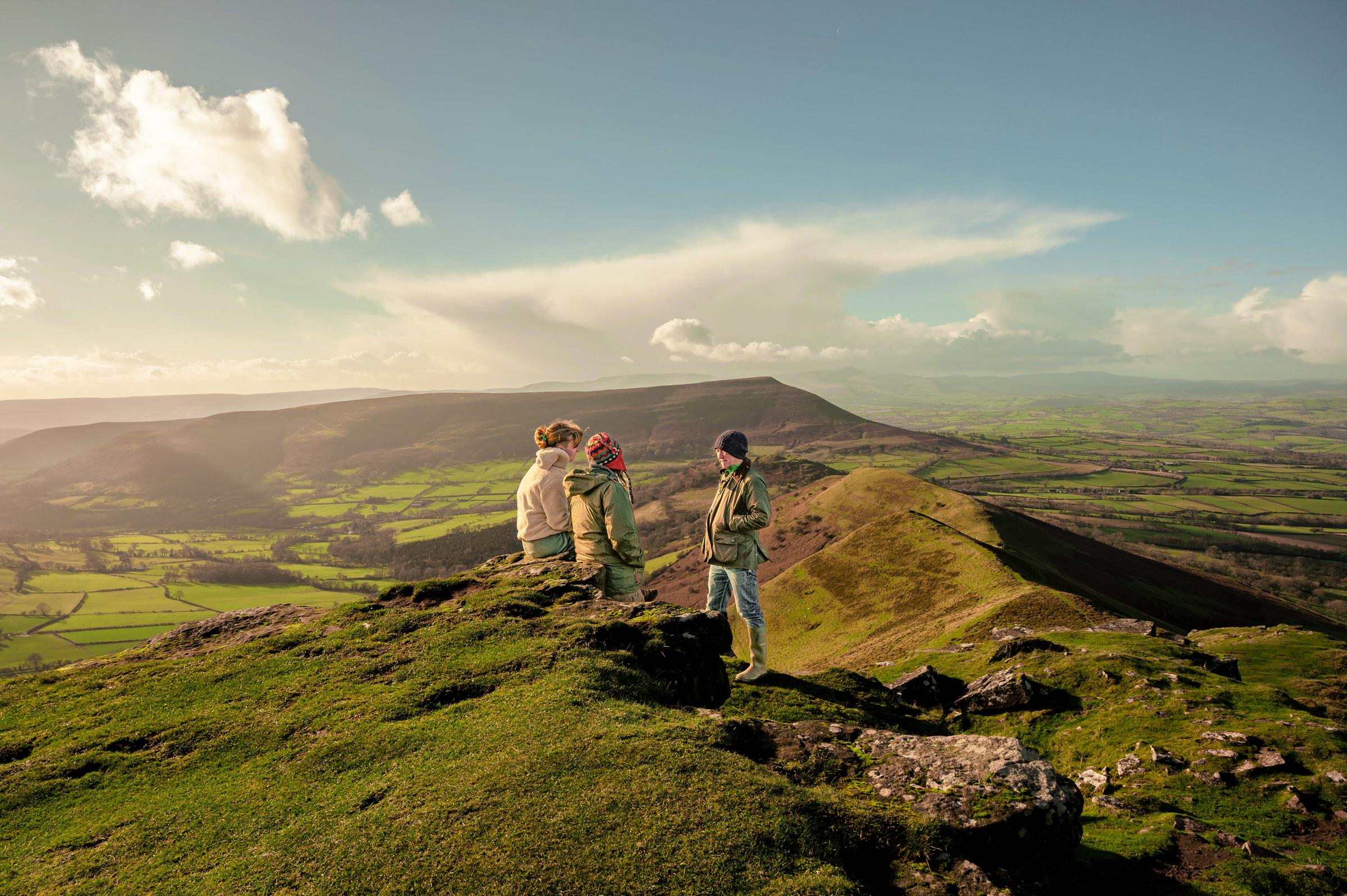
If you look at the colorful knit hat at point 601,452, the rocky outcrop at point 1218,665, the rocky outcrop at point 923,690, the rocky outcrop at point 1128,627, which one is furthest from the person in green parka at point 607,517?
the rocky outcrop at point 1128,627

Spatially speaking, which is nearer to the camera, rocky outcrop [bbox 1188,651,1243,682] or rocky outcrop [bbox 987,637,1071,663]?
rocky outcrop [bbox 1188,651,1243,682]

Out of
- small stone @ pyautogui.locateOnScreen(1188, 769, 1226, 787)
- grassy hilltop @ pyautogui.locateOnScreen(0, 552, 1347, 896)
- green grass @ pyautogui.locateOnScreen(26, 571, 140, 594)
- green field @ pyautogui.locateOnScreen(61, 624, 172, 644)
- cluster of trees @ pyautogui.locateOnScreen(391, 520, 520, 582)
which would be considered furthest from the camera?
cluster of trees @ pyautogui.locateOnScreen(391, 520, 520, 582)

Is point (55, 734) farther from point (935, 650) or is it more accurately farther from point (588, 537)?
point (935, 650)

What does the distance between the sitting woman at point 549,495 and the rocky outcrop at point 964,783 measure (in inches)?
269

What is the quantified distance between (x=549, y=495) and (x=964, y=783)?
390 inches

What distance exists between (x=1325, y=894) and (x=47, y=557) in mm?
203000

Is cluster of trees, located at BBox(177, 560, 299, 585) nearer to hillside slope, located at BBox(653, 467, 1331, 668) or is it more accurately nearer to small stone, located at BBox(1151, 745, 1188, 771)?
hillside slope, located at BBox(653, 467, 1331, 668)

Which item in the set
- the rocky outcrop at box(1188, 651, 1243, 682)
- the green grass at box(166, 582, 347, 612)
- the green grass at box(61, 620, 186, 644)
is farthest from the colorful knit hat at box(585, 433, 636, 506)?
the green grass at box(166, 582, 347, 612)

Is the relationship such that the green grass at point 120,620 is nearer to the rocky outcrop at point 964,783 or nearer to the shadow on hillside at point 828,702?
the shadow on hillside at point 828,702

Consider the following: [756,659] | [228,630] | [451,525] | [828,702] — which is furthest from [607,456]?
[451,525]

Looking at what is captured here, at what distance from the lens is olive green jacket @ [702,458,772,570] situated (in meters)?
11.9

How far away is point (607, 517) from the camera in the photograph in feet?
40.4

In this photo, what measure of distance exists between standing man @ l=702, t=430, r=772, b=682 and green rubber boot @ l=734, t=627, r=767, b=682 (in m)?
0.01

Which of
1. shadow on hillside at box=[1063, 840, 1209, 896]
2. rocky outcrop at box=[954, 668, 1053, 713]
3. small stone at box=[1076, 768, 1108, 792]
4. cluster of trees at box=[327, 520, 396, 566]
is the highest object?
shadow on hillside at box=[1063, 840, 1209, 896]
